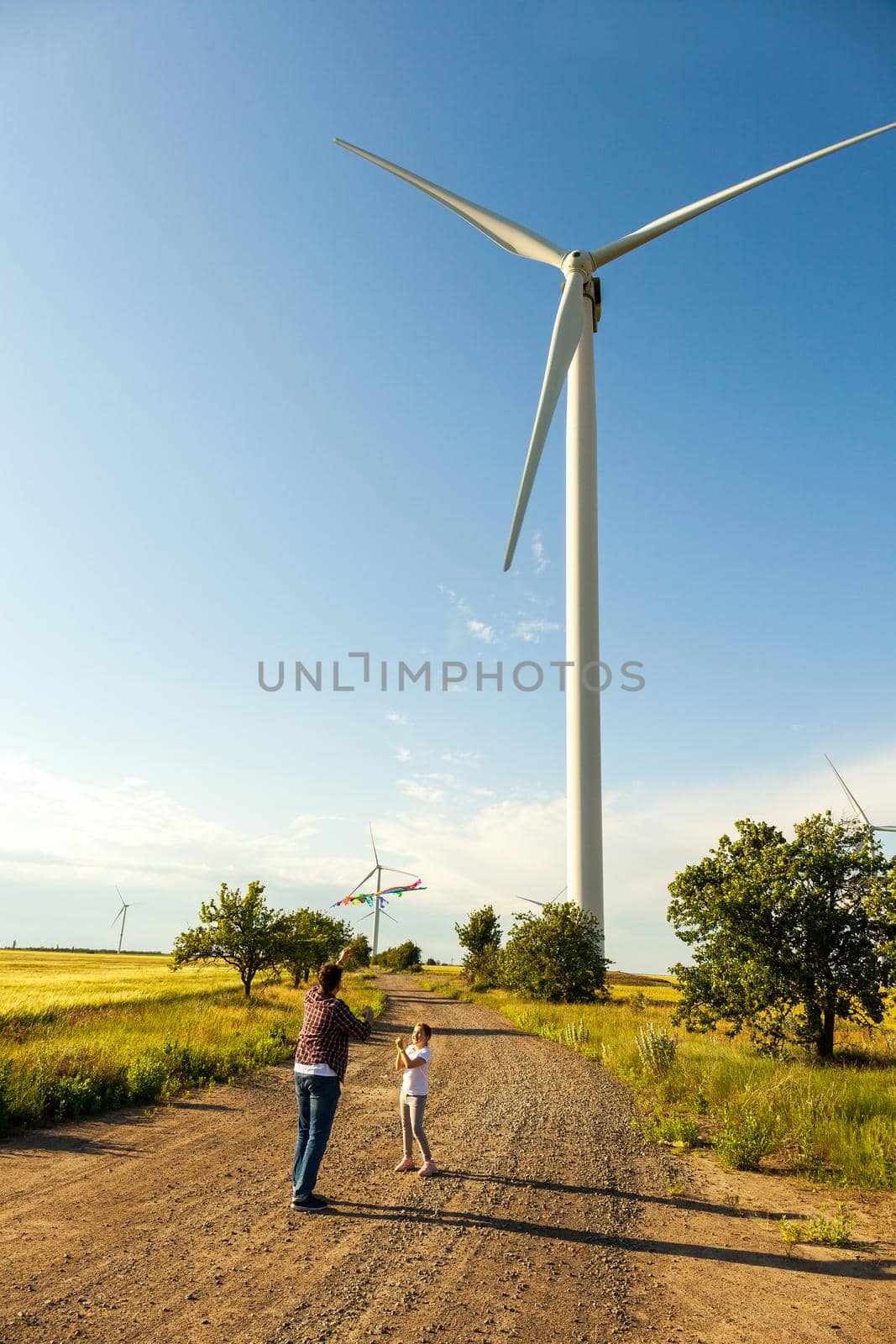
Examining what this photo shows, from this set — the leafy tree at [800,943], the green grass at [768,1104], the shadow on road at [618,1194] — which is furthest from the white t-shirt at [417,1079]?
the leafy tree at [800,943]

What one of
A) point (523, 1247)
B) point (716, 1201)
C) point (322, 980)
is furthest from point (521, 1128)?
point (322, 980)

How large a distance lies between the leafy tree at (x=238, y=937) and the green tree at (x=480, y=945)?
33435mm

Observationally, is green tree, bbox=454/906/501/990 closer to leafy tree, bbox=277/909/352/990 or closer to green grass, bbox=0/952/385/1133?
leafy tree, bbox=277/909/352/990

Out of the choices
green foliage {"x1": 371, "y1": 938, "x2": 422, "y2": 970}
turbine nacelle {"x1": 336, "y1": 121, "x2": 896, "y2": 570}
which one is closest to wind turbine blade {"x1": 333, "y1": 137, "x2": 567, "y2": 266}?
turbine nacelle {"x1": 336, "y1": 121, "x2": 896, "y2": 570}

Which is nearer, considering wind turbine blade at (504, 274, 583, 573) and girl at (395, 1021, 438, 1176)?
girl at (395, 1021, 438, 1176)

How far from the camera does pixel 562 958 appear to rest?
40.8 meters

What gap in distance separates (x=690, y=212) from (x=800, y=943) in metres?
37.0

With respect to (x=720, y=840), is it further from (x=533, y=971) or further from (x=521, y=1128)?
(x=533, y=971)

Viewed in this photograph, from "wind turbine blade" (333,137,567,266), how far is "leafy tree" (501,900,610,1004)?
127 ft

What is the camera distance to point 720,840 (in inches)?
961

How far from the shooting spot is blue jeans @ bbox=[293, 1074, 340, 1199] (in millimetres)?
7805

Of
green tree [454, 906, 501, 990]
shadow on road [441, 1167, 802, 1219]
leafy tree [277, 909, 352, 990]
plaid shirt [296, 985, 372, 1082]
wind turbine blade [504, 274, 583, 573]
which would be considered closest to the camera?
plaid shirt [296, 985, 372, 1082]

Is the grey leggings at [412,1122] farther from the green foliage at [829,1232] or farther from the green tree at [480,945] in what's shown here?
the green tree at [480,945]

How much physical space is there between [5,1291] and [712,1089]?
1265 cm
